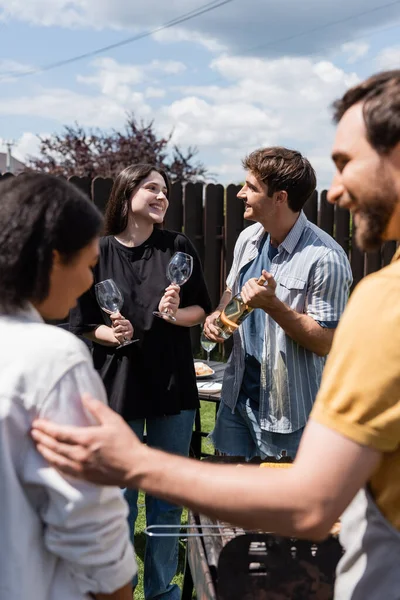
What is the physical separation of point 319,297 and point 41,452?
218 cm

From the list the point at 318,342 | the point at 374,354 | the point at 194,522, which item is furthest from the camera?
the point at 318,342

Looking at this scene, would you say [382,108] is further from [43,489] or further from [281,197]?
[281,197]

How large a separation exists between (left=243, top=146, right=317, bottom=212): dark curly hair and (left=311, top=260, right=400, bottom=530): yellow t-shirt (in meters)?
2.28

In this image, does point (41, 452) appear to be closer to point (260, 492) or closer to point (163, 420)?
point (260, 492)

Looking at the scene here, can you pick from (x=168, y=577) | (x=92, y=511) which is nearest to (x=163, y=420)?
(x=168, y=577)

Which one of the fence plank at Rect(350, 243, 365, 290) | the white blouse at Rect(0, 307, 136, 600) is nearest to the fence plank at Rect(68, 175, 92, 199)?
the fence plank at Rect(350, 243, 365, 290)

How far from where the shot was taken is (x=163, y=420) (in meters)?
3.48

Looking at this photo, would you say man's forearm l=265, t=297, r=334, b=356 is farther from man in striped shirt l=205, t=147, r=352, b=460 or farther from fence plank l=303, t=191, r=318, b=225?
fence plank l=303, t=191, r=318, b=225

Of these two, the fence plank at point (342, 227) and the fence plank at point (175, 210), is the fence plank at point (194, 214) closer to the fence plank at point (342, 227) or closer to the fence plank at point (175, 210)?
the fence plank at point (175, 210)

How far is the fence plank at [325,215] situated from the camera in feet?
33.3

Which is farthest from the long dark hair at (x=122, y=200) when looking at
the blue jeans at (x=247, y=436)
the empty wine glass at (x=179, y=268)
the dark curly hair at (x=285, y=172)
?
the blue jeans at (x=247, y=436)

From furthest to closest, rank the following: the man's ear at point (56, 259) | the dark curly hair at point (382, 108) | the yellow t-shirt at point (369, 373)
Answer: the man's ear at point (56, 259) < the dark curly hair at point (382, 108) < the yellow t-shirt at point (369, 373)

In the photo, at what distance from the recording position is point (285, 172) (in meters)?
3.46

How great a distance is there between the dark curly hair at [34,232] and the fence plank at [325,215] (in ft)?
29.5
